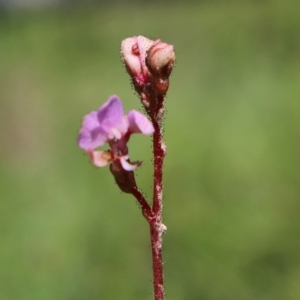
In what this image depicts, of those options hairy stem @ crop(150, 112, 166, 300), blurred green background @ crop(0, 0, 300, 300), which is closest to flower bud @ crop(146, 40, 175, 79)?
hairy stem @ crop(150, 112, 166, 300)

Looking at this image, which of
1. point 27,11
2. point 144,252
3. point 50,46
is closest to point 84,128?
point 144,252

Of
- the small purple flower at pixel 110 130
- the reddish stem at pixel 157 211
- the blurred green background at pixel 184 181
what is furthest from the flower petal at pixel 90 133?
the blurred green background at pixel 184 181

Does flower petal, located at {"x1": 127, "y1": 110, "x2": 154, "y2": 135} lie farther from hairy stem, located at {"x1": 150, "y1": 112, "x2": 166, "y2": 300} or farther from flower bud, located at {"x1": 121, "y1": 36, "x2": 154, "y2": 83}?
flower bud, located at {"x1": 121, "y1": 36, "x2": 154, "y2": 83}

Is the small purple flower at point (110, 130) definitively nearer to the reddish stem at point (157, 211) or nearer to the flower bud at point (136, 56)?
the reddish stem at point (157, 211)

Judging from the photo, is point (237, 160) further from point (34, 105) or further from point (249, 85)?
point (34, 105)

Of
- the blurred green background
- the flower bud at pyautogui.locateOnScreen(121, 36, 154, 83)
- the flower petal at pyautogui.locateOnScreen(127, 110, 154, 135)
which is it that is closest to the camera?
the flower petal at pyautogui.locateOnScreen(127, 110, 154, 135)

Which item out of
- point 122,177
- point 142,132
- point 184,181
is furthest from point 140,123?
point 184,181
